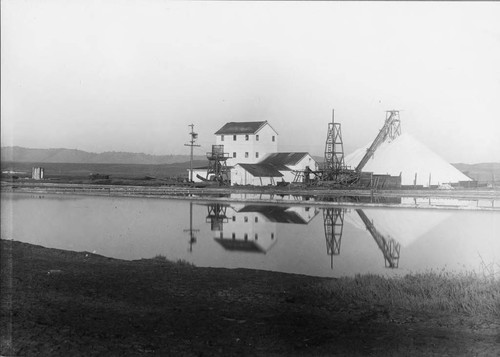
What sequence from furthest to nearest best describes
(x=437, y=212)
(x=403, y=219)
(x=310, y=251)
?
A: (x=437, y=212) → (x=403, y=219) → (x=310, y=251)

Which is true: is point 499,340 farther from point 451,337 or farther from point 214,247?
point 214,247

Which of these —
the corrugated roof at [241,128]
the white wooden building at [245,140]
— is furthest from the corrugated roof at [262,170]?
the corrugated roof at [241,128]

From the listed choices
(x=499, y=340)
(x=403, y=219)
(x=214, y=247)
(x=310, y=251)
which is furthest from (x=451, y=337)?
(x=403, y=219)

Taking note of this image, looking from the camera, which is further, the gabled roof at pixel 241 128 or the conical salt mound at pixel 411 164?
the gabled roof at pixel 241 128

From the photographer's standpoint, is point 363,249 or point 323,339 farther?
point 363,249

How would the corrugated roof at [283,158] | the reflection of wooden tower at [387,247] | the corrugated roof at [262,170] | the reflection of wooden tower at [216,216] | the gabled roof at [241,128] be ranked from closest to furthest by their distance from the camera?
the reflection of wooden tower at [387,247]
the reflection of wooden tower at [216,216]
the corrugated roof at [262,170]
the gabled roof at [241,128]
the corrugated roof at [283,158]

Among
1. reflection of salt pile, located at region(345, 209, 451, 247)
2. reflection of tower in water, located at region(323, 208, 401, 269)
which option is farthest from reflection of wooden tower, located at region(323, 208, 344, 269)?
reflection of salt pile, located at region(345, 209, 451, 247)

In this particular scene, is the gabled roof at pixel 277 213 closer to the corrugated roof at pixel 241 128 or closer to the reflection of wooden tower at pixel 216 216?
the reflection of wooden tower at pixel 216 216
